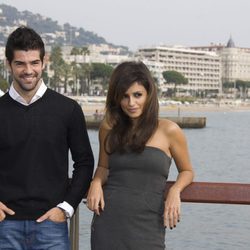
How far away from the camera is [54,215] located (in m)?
3.22

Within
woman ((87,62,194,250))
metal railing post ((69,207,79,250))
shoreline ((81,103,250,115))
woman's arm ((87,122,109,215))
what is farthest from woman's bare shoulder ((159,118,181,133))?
shoreline ((81,103,250,115))

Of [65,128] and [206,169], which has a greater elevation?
[65,128]

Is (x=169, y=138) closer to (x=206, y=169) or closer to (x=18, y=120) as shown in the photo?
(x=18, y=120)

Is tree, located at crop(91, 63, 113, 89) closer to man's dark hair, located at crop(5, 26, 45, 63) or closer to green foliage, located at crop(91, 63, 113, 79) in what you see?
green foliage, located at crop(91, 63, 113, 79)

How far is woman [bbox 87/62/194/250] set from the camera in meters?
3.20

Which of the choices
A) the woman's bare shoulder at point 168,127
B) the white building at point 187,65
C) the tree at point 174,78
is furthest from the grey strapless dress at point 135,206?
the white building at point 187,65

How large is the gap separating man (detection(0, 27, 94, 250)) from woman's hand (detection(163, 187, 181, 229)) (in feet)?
1.39

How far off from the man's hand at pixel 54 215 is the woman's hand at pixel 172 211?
49cm

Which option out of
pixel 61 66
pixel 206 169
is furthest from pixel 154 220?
pixel 61 66

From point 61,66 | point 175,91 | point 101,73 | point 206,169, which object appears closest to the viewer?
point 206,169

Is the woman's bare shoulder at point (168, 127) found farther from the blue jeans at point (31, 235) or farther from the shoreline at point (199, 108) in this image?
the shoreline at point (199, 108)

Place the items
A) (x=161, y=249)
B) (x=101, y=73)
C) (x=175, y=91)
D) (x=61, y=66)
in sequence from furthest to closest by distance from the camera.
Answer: (x=175, y=91)
(x=101, y=73)
(x=61, y=66)
(x=161, y=249)

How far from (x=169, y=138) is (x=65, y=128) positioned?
1.66ft

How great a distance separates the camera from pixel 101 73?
461 ft
